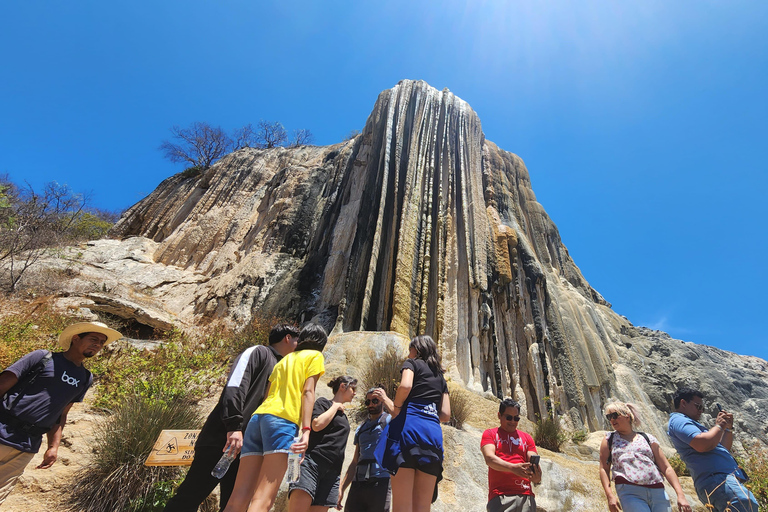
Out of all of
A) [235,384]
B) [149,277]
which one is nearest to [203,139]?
[149,277]

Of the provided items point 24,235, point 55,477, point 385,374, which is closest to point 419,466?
point 55,477

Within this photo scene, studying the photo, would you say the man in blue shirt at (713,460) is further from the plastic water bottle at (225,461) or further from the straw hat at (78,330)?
the straw hat at (78,330)

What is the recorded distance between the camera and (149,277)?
14.3 metres

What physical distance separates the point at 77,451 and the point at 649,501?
5.27 metres

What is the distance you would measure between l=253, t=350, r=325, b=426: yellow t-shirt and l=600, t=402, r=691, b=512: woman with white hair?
2.16 metres

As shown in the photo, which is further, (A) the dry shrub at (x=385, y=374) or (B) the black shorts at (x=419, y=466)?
(A) the dry shrub at (x=385, y=374)

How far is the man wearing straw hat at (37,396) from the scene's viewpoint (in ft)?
7.89

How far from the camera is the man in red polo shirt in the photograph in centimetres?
276

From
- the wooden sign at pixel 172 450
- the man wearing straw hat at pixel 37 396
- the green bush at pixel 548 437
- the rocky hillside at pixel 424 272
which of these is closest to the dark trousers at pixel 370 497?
the wooden sign at pixel 172 450

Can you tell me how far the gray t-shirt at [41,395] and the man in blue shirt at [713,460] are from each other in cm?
457

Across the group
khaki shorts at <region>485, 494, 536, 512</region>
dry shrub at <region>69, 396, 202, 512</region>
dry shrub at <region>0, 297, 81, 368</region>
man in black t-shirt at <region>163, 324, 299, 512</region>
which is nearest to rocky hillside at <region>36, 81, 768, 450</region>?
dry shrub at <region>0, 297, 81, 368</region>

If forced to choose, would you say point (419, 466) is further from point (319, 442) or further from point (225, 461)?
point (225, 461)

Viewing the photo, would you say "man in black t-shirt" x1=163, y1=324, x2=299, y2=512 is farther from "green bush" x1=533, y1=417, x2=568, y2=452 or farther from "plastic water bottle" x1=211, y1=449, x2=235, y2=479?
"green bush" x1=533, y1=417, x2=568, y2=452

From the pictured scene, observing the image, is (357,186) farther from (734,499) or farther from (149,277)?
(734,499)
